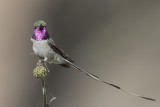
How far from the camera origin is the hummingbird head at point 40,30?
2.18 meters

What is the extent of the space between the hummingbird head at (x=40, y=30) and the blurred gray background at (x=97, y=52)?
5160 mm

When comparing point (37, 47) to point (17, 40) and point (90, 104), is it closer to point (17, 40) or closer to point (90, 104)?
point (90, 104)

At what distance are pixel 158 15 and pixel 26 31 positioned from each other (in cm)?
229

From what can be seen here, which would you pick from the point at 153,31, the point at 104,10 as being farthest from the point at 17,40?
the point at 153,31

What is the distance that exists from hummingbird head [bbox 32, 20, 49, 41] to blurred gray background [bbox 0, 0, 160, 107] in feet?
16.9

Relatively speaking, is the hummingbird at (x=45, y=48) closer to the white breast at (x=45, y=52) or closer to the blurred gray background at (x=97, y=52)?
the white breast at (x=45, y=52)

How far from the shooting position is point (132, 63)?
7.59 m

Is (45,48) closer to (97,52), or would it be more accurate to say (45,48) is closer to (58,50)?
(58,50)

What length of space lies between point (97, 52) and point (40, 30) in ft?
18.4

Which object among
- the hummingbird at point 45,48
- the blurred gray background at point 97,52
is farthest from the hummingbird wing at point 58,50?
the blurred gray background at point 97,52


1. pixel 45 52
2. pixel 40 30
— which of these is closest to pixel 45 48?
pixel 45 52

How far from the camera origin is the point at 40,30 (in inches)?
86.4

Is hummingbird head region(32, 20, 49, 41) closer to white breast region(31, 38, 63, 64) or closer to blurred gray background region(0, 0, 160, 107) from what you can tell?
white breast region(31, 38, 63, 64)

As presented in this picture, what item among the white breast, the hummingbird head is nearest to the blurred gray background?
the white breast
